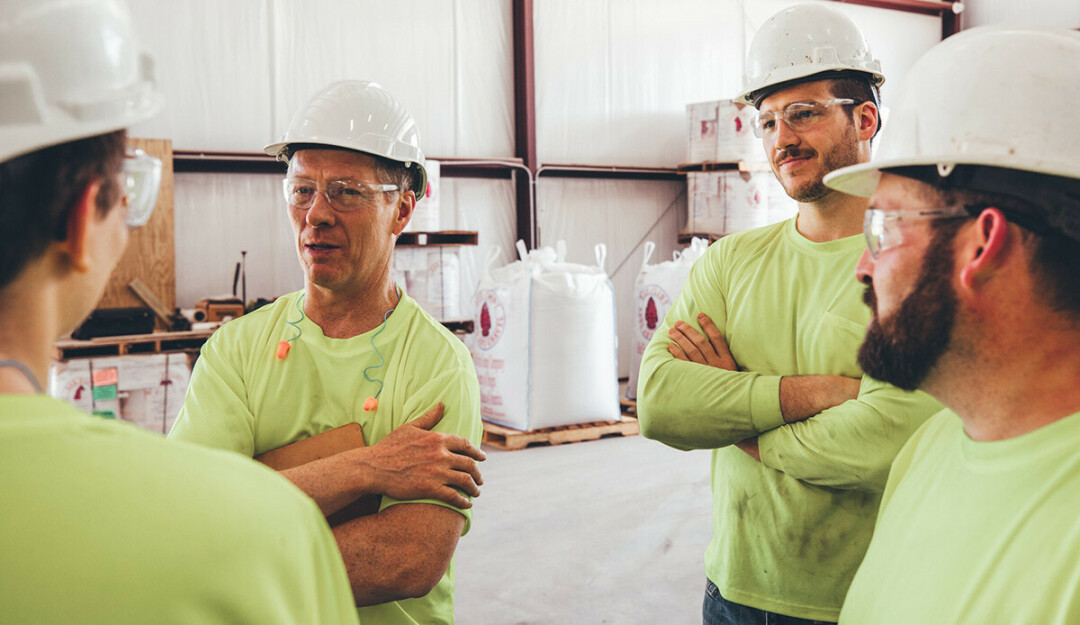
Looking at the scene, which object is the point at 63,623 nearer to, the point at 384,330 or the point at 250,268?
the point at 384,330

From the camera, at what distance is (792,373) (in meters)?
2.25

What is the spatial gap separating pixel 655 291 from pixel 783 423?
582cm

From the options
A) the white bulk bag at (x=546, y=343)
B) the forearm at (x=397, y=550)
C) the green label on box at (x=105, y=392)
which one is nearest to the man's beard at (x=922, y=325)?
the forearm at (x=397, y=550)

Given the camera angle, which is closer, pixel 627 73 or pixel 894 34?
pixel 627 73

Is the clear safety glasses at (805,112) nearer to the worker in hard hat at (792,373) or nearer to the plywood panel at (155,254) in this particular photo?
the worker in hard hat at (792,373)

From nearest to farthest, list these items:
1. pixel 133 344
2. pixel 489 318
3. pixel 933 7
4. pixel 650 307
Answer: pixel 133 344 → pixel 489 318 → pixel 650 307 → pixel 933 7

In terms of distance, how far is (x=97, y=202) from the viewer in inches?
36.6

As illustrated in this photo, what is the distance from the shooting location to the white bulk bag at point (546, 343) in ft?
21.8

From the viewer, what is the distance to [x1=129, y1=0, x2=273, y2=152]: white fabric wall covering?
7.26 m

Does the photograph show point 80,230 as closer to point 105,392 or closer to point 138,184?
point 138,184

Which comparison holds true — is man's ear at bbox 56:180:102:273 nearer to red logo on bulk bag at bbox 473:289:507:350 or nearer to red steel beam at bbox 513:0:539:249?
red logo on bulk bag at bbox 473:289:507:350

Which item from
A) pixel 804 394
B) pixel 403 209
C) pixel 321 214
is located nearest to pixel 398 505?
pixel 321 214

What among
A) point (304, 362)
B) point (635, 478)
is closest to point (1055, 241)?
point (304, 362)

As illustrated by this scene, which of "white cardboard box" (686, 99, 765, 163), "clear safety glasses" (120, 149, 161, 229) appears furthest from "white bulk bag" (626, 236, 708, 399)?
"clear safety glasses" (120, 149, 161, 229)
